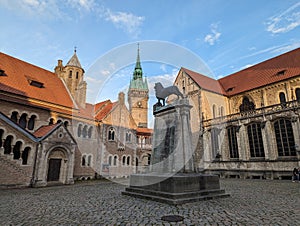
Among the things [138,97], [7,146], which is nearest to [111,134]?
[7,146]

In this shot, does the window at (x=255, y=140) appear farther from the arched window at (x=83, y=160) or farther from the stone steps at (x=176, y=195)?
the arched window at (x=83, y=160)

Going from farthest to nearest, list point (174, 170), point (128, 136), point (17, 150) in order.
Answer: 1. point (128, 136)
2. point (17, 150)
3. point (174, 170)

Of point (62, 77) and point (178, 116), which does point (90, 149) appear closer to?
point (62, 77)

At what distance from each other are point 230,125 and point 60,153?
22.1m

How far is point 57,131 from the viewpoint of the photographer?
19.3 metres

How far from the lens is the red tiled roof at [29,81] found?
66.1 ft

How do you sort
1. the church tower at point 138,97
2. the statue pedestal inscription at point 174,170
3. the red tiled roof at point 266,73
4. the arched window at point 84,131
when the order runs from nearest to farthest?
the statue pedestal inscription at point 174,170, the arched window at point 84,131, the red tiled roof at point 266,73, the church tower at point 138,97

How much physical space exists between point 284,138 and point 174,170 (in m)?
19.1

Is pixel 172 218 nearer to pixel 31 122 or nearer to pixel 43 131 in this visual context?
pixel 43 131

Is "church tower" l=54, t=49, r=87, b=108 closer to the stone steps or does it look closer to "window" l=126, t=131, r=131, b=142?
"window" l=126, t=131, r=131, b=142

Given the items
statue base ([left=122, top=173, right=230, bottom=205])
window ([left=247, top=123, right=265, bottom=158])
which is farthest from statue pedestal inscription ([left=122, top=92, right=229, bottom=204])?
window ([left=247, top=123, right=265, bottom=158])

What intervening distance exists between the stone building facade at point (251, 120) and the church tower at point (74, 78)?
16.8m

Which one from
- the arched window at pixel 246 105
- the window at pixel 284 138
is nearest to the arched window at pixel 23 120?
the window at pixel 284 138

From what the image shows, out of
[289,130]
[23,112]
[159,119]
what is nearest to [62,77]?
[23,112]
